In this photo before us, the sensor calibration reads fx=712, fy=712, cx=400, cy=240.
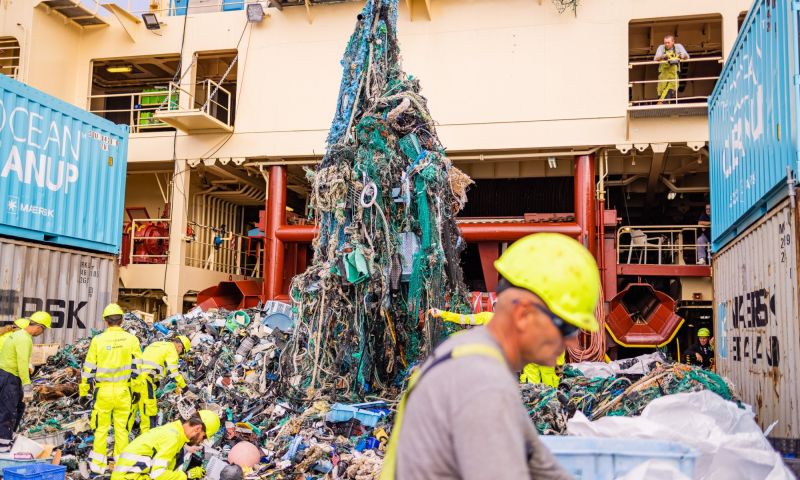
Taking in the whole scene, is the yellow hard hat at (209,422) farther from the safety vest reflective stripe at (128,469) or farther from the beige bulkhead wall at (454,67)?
the beige bulkhead wall at (454,67)

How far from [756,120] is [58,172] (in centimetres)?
1159

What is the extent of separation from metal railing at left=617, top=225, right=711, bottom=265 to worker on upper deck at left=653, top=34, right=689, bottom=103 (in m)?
3.30

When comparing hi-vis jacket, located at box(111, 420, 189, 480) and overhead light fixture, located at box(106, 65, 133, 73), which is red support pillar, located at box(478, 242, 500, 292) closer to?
hi-vis jacket, located at box(111, 420, 189, 480)

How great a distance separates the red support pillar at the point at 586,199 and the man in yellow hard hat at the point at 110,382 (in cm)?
1079

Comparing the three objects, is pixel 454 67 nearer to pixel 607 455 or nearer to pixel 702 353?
pixel 702 353

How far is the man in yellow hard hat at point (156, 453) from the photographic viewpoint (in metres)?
6.08

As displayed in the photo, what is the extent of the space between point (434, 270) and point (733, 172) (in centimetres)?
403

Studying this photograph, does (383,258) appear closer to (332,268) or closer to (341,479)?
(332,268)

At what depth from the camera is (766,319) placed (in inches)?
289

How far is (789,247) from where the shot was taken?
6523 mm

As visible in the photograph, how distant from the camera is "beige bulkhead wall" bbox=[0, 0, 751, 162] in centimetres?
1662

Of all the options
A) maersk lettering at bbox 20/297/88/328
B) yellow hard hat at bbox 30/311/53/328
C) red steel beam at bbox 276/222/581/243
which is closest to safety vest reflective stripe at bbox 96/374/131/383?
yellow hard hat at bbox 30/311/53/328

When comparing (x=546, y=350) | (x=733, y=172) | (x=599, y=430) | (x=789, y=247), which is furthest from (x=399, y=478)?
(x=733, y=172)

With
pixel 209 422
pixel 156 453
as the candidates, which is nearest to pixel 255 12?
pixel 209 422
